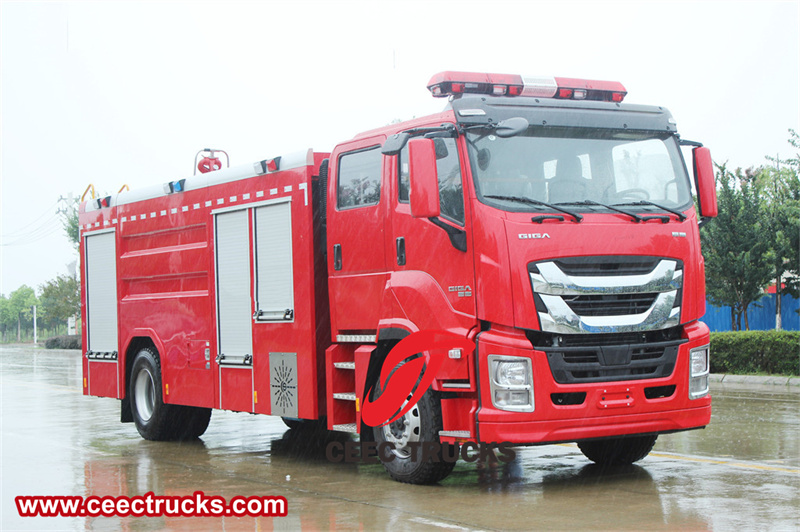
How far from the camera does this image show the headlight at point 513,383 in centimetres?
775

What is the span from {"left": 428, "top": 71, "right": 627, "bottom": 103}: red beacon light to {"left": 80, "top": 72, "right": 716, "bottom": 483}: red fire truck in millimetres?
18

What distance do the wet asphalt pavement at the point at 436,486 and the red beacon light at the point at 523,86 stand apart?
349cm

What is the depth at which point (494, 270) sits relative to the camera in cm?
785

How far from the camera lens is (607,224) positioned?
319 inches

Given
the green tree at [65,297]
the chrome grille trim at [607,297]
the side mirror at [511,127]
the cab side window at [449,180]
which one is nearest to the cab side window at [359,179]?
the cab side window at [449,180]

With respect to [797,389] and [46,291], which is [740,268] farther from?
[46,291]

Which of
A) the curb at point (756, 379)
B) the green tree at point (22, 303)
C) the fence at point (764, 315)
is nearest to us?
the curb at point (756, 379)

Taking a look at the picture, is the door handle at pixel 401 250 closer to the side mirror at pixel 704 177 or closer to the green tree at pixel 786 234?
the side mirror at pixel 704 177

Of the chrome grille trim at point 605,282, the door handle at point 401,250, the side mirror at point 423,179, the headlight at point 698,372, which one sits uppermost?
the side mirror at point 423,179

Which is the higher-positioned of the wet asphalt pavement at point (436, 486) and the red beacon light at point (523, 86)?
the red beacon light at point (523, 86)

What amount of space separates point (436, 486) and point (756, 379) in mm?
12606

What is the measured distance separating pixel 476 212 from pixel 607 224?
3.57 feet

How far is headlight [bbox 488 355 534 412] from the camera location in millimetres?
7754

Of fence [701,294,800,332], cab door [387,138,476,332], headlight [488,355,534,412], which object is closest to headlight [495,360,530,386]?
headlight [488,355,534,412]
